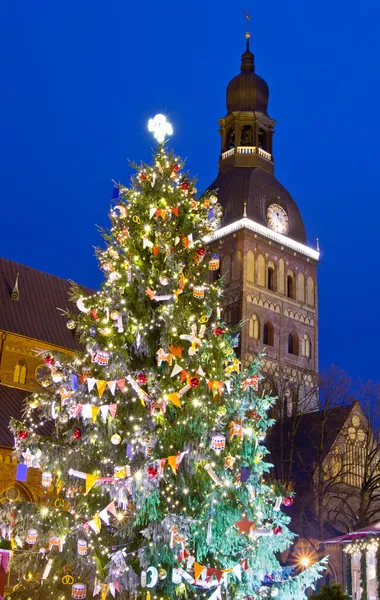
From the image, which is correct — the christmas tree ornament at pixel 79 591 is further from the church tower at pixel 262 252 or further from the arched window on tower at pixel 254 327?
the arched window on tower at pixel 254 327

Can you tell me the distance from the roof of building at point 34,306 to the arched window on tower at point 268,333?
2077 cm

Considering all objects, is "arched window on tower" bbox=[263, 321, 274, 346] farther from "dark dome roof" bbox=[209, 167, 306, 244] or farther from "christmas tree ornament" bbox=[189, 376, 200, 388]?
"christmas tree ornament" bbox=[189, 376, 200, 388]

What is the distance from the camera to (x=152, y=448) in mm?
14305

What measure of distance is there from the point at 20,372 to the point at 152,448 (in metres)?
20.1

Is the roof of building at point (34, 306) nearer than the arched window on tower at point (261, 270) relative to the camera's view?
Yes

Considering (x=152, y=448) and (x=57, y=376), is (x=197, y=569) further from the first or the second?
(x=57, y=376)

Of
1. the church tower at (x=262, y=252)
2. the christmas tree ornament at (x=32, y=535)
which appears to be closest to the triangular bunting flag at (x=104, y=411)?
the christmas tree ornament at (x=32, y=535)

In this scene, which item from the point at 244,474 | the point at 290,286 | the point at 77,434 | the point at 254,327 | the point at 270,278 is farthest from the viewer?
the point at 290,286

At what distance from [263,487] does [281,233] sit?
43.2m

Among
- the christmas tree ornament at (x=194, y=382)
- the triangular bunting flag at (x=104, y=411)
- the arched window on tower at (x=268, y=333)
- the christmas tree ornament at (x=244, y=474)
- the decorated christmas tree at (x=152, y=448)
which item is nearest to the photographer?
the decorated christmas tree at (x=152, y=448)

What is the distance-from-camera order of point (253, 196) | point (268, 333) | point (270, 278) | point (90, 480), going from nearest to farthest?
point (90, 480), point (268, 333), point (253, 196), point (270, 278)

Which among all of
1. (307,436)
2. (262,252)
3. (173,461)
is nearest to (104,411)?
(173,461)

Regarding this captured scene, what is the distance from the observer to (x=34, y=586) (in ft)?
48.4

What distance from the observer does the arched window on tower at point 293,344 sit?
5681 centimetres
